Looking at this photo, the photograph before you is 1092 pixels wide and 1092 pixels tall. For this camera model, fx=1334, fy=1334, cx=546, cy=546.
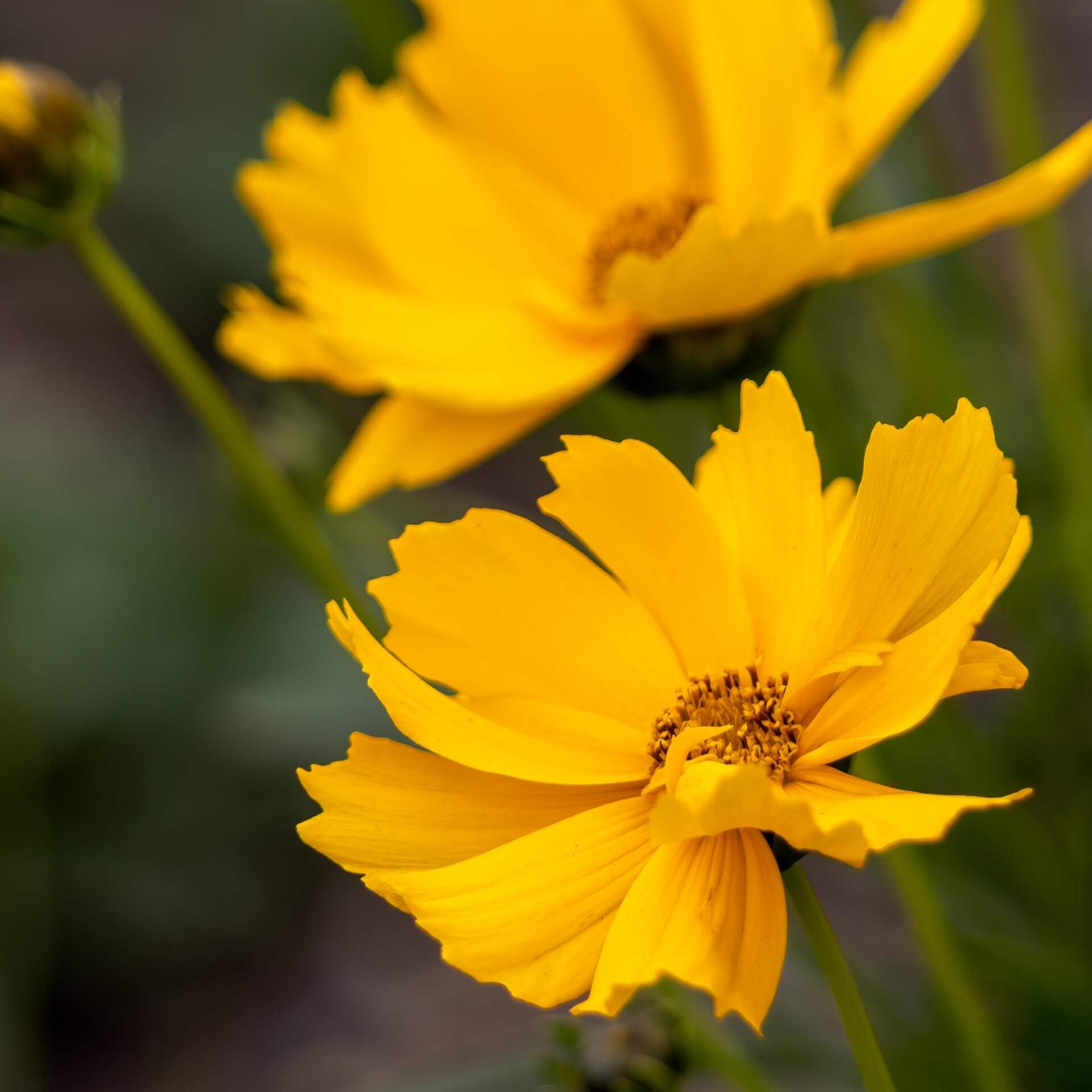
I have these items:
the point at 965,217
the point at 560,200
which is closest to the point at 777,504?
the point at 965,217

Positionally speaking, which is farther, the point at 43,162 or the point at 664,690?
the point at 43,162

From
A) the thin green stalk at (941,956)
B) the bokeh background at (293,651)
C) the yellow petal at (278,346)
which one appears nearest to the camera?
the thin green stalk at (941,956)

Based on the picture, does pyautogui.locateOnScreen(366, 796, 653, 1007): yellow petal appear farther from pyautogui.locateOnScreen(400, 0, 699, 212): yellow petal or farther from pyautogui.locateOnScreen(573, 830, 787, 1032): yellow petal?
pyautogui.locateOnScreen(400, 0, 699, 212): yellow petal

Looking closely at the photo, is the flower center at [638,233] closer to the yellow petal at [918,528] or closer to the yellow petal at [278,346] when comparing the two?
the yellow petal at [278,346]

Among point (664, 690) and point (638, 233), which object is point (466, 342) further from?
point (664, 690)

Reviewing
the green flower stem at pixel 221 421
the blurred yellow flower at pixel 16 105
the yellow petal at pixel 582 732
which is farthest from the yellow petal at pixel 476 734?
the blurred yellow flower at pixel 16 105

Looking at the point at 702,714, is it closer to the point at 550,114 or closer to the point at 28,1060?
the point at 550,114

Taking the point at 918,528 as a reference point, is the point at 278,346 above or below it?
above

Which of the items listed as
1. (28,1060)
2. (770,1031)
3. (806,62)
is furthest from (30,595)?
(806,62)
